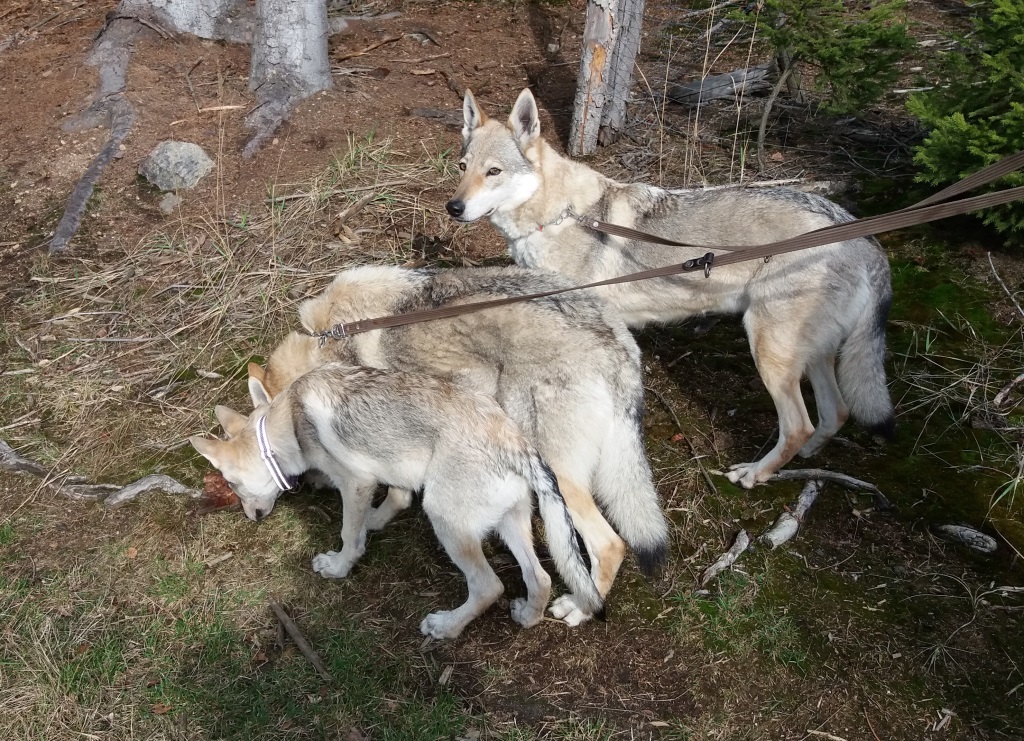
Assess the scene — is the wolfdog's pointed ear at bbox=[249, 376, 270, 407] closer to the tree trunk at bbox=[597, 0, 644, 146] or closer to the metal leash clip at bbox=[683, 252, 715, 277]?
the metal leash clip at bbox=[683, 252, 715, 277]

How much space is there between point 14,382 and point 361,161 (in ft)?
11.5

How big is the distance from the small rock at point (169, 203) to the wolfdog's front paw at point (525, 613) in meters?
4.99

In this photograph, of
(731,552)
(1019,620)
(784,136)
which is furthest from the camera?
(784,136)

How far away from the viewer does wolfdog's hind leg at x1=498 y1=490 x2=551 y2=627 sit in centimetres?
380

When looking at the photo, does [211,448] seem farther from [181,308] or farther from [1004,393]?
[1004,393]

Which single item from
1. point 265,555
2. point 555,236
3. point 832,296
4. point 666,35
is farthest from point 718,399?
point 666,35

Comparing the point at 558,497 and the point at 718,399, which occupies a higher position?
the point at 558,497

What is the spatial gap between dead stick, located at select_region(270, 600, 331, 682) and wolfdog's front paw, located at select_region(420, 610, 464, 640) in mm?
536

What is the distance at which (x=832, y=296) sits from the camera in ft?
15.0

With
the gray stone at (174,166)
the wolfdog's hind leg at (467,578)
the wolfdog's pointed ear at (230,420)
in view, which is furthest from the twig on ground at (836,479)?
the gray stone at (174,166)

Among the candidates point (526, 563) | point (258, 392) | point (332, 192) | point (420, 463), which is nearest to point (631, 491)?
point (526, 563)

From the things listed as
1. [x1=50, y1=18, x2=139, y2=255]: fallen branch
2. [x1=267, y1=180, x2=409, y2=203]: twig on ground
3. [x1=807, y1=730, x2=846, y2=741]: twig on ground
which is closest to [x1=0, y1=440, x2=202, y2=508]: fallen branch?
[x1=50, y1=18, x2=139, y2=255]: fallen branch

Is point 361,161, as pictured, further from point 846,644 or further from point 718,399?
point 846,644

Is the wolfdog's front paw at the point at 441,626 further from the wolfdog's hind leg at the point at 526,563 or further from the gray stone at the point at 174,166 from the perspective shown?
the gray stone at the point at 174,166
